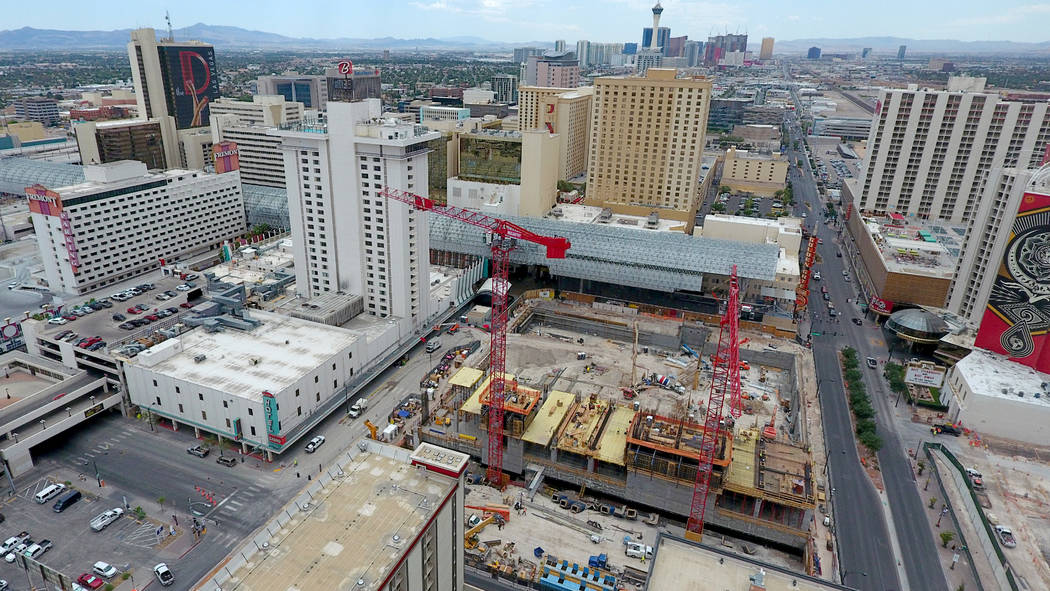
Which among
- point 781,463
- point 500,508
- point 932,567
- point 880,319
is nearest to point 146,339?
point 500,508

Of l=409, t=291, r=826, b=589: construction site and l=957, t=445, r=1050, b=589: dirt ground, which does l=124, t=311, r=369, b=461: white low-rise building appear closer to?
l=409, t=291, r=826, b=589: construction site

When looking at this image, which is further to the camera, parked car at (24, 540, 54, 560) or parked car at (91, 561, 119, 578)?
parked car at (24, 540, 54, 560)

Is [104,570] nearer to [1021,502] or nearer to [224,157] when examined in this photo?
[1021,502]

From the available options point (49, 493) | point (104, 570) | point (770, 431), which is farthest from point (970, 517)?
point (49, 493)

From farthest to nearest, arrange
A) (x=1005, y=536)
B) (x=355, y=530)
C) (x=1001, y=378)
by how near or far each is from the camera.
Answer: (x=1001, y=378) < (x=1005, y=536) < (x=355, y=530)

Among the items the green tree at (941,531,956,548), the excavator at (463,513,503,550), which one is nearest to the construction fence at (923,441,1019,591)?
the green tree at (941,531,956,548)

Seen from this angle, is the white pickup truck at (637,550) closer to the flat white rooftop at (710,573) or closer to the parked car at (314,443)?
the flat white rooftop at (710,573)

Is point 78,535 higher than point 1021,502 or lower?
lower
